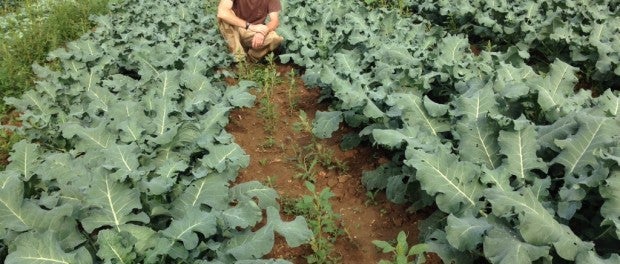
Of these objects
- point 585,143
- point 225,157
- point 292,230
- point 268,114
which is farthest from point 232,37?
point 585,143

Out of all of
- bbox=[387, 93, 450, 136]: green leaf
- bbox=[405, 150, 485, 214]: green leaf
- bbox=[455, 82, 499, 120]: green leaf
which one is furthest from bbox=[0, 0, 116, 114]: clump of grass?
bbox=[455, 82, 499, 120]: green leaf

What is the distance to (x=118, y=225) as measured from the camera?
9.43 feet

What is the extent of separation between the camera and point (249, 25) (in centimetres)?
608

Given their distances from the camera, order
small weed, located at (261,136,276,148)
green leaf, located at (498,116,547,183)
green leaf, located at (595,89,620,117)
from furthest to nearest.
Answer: small weed, located at (261,136,276,148), green leaf, located at (595,89,620,117), green leaf, located at (498,116,547,183)

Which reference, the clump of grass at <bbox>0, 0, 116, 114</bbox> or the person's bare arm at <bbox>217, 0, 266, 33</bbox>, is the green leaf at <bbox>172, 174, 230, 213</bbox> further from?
the person's bare arm at <bbox>217, 0, 266, 33</bbox>

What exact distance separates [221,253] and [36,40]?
15.1 ft

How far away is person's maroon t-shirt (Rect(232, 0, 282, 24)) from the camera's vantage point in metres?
6.16

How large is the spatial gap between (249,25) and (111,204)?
3.56 metres

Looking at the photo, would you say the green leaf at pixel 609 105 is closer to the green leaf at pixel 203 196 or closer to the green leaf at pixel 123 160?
the green leaf at pixel 203 196

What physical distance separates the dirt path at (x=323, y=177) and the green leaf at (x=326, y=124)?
0.68 feet

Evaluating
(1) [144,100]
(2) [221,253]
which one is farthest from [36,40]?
(2) [221,253]

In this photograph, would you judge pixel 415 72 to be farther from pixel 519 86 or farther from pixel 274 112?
pixel 274 112

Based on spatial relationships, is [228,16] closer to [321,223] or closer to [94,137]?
[94,137]

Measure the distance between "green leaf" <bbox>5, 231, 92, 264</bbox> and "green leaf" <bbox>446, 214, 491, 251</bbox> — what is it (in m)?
1.94
